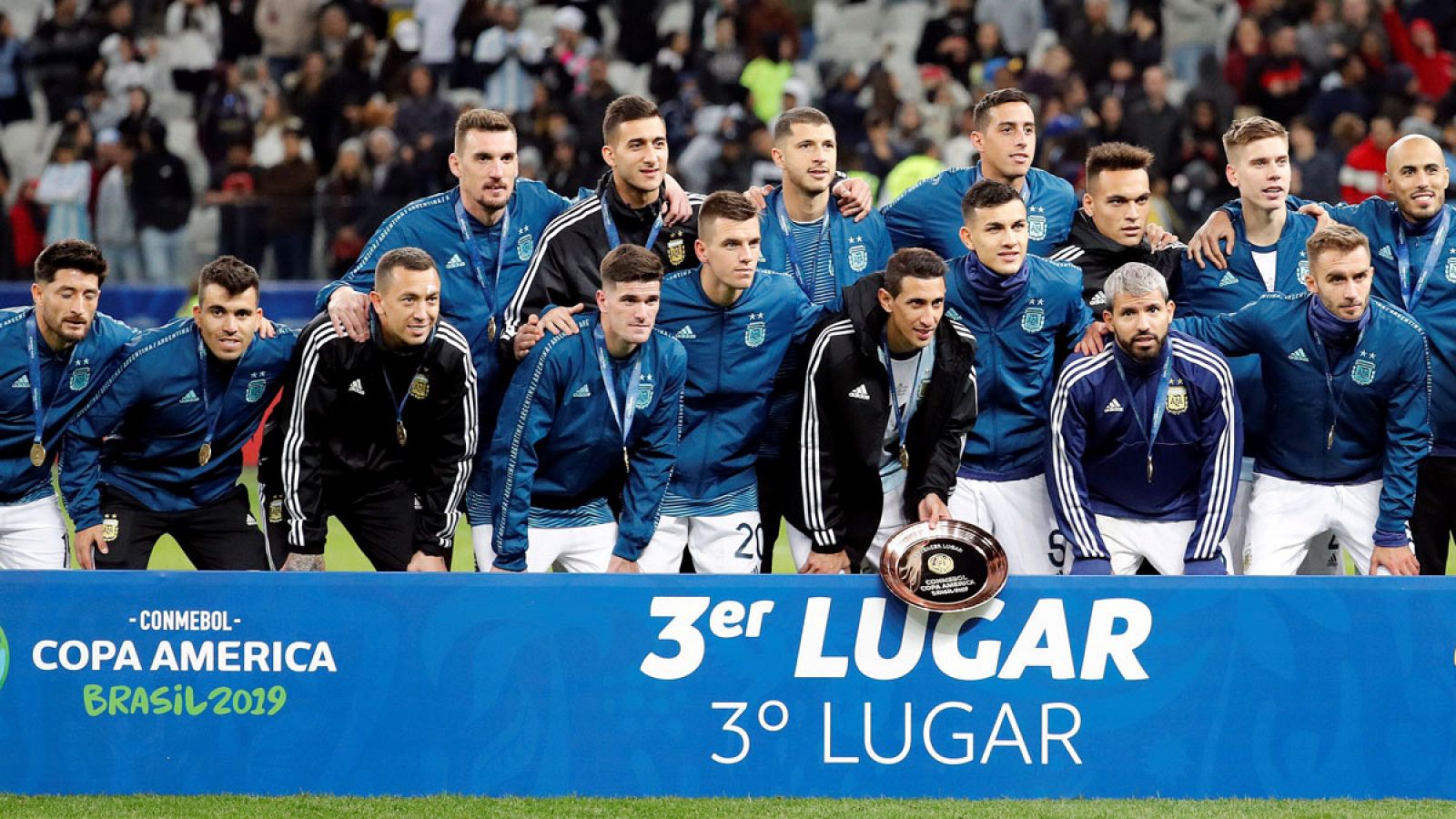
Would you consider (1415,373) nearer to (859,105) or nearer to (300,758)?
(300,758)

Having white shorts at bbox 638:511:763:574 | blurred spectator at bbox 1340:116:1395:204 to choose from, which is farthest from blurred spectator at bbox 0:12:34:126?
white shorts at bbox 638:511:763:574

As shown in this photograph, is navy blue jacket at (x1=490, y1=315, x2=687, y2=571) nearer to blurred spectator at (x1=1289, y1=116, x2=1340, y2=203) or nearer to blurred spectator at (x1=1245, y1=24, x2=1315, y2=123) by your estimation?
blurred spectator at (x1=1289, y1=116, x2=1340, y2=203)

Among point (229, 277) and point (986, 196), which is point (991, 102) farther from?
point (229, 277)

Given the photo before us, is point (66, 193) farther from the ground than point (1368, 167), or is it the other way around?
point (1368, 167)

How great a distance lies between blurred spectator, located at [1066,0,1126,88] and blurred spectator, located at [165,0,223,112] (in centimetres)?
954

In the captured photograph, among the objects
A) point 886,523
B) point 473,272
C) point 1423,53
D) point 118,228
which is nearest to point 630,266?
point 473,272

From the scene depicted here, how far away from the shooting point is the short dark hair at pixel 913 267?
7148 mm

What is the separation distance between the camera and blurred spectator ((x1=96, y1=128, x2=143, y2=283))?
17.0m

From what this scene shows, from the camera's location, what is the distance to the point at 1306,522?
7645 millimetres

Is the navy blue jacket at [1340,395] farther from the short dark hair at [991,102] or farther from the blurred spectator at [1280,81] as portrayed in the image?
the blurred spectator at [1280,81]

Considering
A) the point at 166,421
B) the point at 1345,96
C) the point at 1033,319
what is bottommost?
the point at 166,421

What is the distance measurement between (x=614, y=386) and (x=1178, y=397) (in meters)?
2.28

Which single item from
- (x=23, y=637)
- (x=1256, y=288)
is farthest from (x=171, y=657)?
(x=1256, y=288)

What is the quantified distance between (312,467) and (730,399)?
1779 mm
